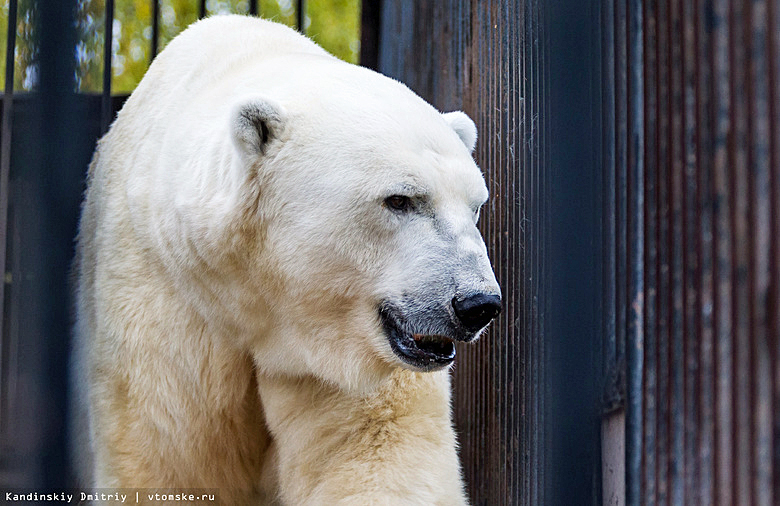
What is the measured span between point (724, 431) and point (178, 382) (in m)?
1.57

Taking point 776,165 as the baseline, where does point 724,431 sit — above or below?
below

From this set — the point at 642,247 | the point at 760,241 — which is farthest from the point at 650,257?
the point at 760,241

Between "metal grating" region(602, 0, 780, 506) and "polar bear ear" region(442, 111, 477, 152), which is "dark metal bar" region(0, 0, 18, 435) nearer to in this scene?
"polar bear ear" region(442, 111, 477, 152)

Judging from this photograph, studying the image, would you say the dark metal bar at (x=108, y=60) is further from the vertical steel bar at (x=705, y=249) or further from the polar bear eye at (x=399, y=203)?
the vertical steel bar at (x=705, y=249)

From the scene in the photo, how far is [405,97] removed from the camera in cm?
228

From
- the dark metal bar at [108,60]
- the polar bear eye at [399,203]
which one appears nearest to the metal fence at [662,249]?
the polar bear eye at [399,203]

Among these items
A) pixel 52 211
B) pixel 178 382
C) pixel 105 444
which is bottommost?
pixel 105 444

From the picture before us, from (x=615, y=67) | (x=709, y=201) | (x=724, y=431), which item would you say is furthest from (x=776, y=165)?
(x=615, y=67)

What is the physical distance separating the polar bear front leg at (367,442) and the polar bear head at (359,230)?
106mm

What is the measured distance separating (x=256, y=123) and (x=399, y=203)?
1.35 feet

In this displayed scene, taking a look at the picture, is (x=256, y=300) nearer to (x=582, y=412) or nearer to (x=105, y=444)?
(x=105, y=444)

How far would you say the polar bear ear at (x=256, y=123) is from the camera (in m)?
2.09

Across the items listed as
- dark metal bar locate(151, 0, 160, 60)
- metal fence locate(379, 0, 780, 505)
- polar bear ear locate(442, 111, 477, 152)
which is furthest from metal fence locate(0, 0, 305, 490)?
dark metal bar locate(151, 0, 160, 60)

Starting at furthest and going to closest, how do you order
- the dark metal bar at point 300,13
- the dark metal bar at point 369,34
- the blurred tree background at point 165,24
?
the dark metal bar at point 369,34 → the blurred tree background at point 165,24 → the dark metal bar at point 300,13
